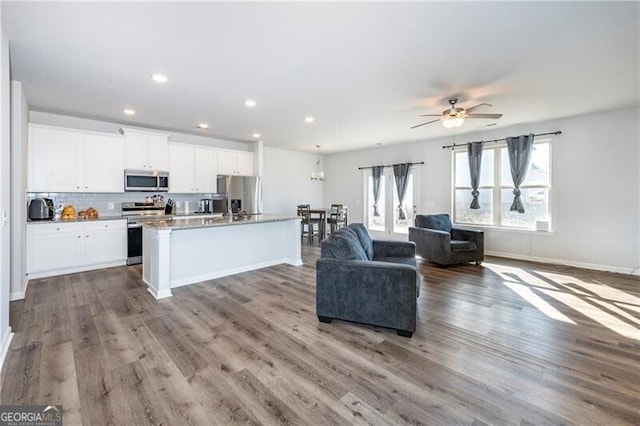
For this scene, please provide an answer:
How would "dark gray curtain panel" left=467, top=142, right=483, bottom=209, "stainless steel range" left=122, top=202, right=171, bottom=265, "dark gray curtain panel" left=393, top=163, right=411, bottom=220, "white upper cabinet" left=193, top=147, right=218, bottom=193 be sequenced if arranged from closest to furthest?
1. "stainless steel range" left=122, top=202, right=171, bottom=265
2. "dark gray curtain panel" left=467, top=142, right=483, bottom=209
3. "white upper cabinet" left=193, top=147, right=218, bottom=193
4. "dark gray curtain panel" left=393, top=163, right=411, bottom=220

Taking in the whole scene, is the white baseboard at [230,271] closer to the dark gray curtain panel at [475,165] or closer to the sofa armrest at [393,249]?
the sofa armrest at [393,249]

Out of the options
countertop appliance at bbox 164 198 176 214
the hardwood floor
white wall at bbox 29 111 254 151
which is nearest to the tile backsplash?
countertop appliance at bbox 164 198 176 214

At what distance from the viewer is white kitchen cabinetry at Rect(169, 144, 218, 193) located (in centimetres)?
600

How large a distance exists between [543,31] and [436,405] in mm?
3075

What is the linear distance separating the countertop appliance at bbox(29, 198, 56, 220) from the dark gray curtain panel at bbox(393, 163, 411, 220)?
23.4ft

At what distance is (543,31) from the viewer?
96.0 inches

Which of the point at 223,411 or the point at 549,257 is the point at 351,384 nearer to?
the point at 223,411

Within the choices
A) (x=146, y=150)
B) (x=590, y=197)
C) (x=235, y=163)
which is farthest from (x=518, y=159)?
(x=146, y=150)

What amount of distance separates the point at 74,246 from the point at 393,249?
5080 mm

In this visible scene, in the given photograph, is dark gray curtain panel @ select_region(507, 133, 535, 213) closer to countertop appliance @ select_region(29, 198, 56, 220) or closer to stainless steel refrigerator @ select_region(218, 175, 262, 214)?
stainless steel refrigerator @ select_region(218, 175, 262, 214)

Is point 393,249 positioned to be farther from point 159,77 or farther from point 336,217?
point 336,217

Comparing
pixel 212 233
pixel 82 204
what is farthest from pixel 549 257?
pixel 82 204

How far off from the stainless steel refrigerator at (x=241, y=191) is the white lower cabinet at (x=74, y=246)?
2.11 m

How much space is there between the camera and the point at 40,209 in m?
4.49
